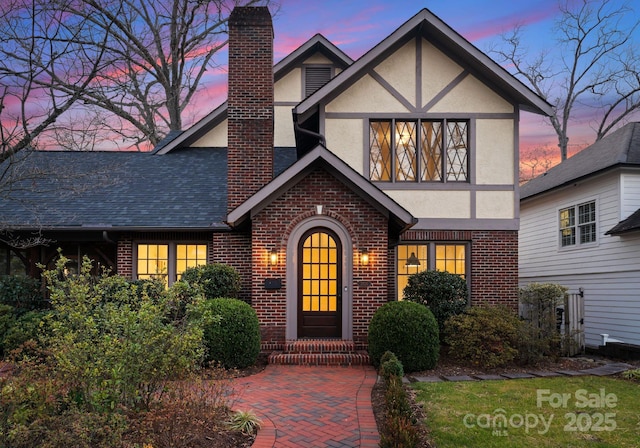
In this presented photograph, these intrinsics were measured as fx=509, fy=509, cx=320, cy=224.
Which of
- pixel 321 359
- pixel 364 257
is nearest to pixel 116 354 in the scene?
pixel 321 359

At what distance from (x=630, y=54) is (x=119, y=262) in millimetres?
25623

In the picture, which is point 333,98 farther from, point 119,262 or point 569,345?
point 569,345

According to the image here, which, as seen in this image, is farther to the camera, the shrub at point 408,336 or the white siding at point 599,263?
the white siding at point 599,263

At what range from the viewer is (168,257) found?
1307 centimetres

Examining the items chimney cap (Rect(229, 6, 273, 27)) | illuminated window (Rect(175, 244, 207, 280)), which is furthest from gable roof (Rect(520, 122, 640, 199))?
illuminated window (Rect(175, 244, 207, 280))

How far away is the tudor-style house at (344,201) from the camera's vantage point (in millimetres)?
11234

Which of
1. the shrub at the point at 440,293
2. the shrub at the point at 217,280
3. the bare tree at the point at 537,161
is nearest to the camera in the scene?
the shrub at the point at 217,280

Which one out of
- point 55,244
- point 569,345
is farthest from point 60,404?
point 569,345

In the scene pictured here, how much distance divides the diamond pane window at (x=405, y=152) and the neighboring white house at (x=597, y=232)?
17.0 ft

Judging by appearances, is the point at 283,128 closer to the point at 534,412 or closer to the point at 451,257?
the point at 451,257

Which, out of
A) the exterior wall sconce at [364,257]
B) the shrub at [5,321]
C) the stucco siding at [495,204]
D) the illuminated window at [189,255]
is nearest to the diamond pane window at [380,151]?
the stucco siding at [495,204]

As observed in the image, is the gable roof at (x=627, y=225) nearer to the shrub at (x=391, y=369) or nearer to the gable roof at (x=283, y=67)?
the shrub at (x=391, y=369)

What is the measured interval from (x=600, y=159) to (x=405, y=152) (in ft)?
19.9

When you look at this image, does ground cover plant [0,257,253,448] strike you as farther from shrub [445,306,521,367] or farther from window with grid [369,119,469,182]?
window with grid [369,119,469,182]
